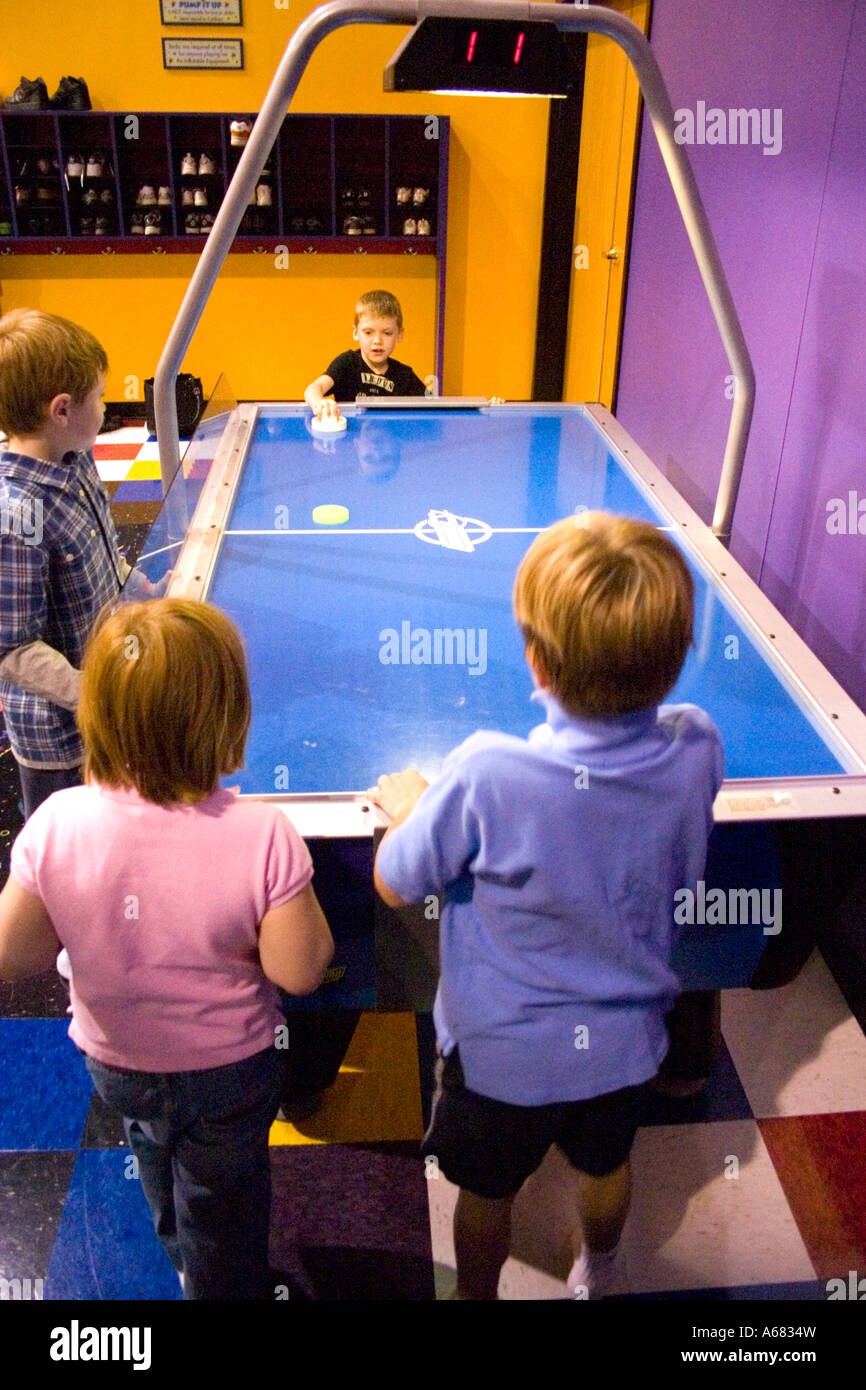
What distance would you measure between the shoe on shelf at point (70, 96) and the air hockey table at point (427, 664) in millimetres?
3789

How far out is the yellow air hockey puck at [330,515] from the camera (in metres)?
2.47

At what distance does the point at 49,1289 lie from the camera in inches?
64.7

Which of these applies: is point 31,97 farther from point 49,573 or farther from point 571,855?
point 571,855

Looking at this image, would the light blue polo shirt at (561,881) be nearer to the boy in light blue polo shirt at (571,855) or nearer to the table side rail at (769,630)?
the boy in light blue polo shirt at (571,855)

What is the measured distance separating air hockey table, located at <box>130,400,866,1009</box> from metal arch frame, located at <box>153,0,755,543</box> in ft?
0.64

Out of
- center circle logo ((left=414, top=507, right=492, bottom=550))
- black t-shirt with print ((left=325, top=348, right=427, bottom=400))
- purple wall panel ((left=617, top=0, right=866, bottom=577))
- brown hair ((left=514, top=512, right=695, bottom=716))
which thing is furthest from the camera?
black t-shirt with print ((left=325, top=348, right=427, bottom=400))

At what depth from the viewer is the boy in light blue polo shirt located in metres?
1.06

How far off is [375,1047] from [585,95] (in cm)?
551

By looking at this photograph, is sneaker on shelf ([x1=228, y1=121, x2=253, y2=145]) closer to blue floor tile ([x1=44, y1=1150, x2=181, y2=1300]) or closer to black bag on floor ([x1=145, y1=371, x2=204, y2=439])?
black bag on floor ([x1=145, y1=371, x2=204, y2=439])

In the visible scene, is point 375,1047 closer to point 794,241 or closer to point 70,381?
point 70,381

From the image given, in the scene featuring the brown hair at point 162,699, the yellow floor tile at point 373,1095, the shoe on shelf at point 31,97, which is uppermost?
the shoe on shelf at point 31,97

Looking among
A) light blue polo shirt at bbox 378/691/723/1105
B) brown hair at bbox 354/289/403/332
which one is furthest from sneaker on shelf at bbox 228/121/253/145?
light blue polo shirt at bbox 378/691/723/1105

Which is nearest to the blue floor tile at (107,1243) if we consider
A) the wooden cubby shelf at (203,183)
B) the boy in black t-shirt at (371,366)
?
the boy in black t-shirt at (371,366)

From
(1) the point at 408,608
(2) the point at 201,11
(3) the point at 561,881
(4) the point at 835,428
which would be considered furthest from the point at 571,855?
(2) the point at 201,11
